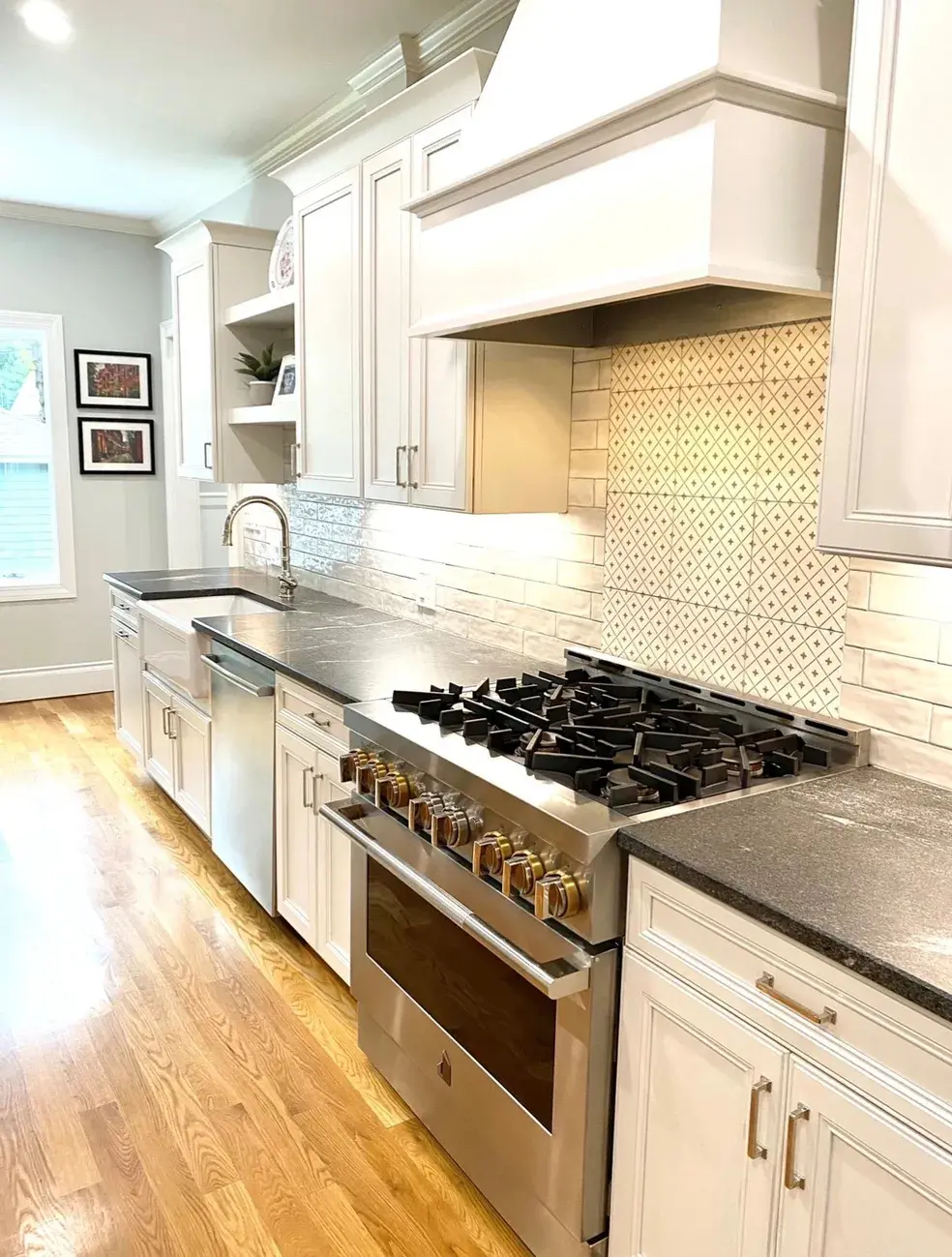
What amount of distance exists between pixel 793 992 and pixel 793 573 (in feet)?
3.11

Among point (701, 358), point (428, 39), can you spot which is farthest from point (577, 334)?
point (428, 39)

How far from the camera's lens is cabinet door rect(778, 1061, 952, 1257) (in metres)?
1.17

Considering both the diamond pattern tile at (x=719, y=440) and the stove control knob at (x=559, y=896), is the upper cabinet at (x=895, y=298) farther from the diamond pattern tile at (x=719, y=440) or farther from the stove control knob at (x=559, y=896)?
the stove control knob at (x=559, y=896)

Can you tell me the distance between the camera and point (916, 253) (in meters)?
1.41

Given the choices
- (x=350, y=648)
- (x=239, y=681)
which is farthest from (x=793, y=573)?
(x=239, y=681)

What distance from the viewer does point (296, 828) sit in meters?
2.89

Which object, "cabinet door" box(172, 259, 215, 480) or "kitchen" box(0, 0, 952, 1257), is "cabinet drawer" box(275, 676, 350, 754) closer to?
"kitchen" box(0, 0, 952, 1257)

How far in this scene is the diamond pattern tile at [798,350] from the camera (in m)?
1.93

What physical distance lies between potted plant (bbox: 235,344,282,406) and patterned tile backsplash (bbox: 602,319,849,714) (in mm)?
2225

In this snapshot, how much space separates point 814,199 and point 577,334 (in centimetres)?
91

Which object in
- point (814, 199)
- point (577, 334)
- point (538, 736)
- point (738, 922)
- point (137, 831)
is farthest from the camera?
point (137, 831)

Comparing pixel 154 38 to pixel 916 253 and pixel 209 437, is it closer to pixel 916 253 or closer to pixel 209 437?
pixel 209 437

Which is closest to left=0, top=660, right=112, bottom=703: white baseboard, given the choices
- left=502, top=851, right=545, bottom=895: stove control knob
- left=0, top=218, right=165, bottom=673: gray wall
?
left=0, top=218, right=165, bottom=673: gray wall

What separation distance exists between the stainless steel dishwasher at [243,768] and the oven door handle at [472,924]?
70 centimetres
